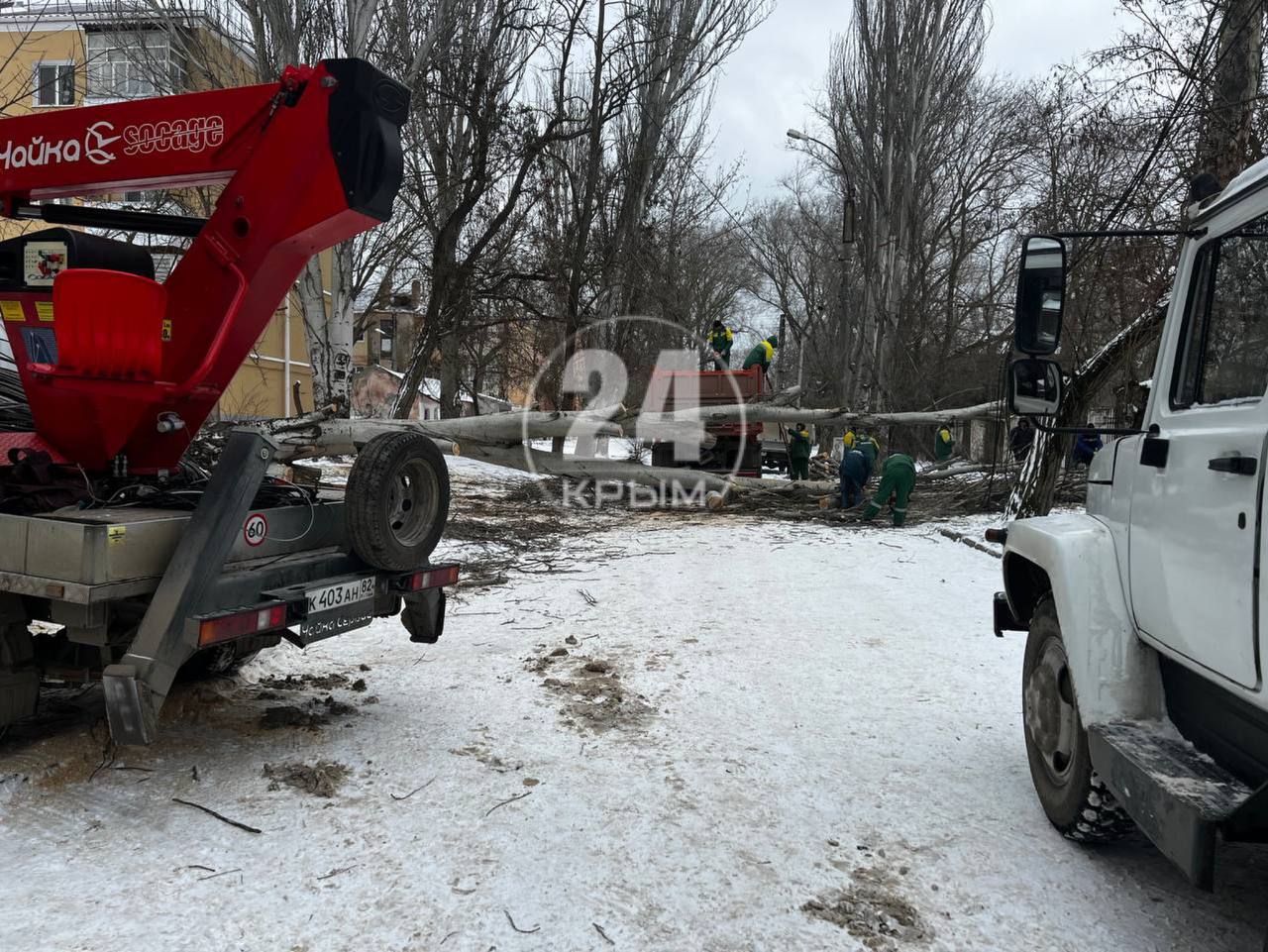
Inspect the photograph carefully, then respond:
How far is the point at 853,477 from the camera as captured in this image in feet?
44.5

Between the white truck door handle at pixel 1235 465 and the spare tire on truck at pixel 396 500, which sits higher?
the white truck door handle at pixel 1235 465

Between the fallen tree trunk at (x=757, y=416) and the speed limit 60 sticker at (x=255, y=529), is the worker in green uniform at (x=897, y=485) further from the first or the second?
the speed limit 60 sticker at (x=255, y=529)

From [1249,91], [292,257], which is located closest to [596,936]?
[292,257]

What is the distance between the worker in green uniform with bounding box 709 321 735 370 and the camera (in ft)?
56.7

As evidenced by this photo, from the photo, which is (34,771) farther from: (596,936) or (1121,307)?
(1121,307)

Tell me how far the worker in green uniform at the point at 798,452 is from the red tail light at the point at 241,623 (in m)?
16.2

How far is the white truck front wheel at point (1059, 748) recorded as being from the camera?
2.86 m

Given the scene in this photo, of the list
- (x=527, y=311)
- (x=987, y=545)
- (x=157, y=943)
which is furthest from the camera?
(x=527, y=311)

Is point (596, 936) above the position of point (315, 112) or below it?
below

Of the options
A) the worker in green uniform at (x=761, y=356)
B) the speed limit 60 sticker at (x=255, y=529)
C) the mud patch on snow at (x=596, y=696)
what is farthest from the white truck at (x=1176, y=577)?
the worker in green uniform at (x=761, y=356)

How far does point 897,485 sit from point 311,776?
10.6 m

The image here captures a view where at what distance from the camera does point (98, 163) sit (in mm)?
3986

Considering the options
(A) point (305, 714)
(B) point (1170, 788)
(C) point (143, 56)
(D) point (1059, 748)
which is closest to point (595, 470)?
(C) point (143, 56)

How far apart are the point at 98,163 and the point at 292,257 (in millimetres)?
1010
